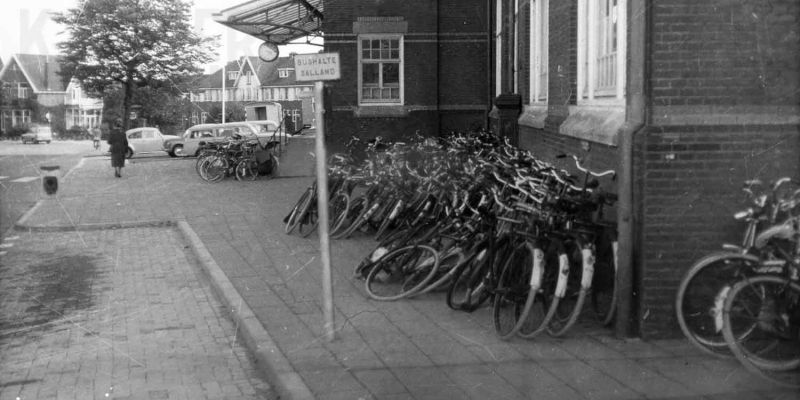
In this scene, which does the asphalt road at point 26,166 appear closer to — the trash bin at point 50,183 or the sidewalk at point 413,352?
the trash bin at point 50,183

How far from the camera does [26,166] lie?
3666 centimetres

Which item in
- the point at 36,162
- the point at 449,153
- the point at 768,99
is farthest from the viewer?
the point at 36,162

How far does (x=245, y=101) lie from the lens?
31922 millimetres

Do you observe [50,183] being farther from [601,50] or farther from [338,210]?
[601,50]

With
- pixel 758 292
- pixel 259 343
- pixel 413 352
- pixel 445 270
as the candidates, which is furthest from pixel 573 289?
pixel 259 343

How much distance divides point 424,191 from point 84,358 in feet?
13.7

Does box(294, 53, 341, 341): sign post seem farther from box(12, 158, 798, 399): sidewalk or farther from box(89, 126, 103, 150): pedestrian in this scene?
box(89, 126, 103, 150): pedestrian

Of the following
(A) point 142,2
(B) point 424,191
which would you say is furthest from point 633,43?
(A) point 142,2

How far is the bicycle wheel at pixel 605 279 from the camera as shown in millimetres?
6469

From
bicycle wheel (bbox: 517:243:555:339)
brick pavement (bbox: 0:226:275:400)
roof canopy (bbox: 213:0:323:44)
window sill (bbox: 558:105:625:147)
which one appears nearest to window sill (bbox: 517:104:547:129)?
window sill (bbox: 558:105:625:147)

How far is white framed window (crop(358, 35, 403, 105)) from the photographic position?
2175cm

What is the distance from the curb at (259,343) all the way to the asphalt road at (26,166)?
672 centimetres

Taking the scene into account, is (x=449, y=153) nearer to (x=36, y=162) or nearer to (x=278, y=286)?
(x=278, y=286)

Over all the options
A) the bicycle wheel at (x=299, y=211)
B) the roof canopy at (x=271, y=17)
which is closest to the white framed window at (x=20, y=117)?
the roof canopy at (x=271, y=17)
